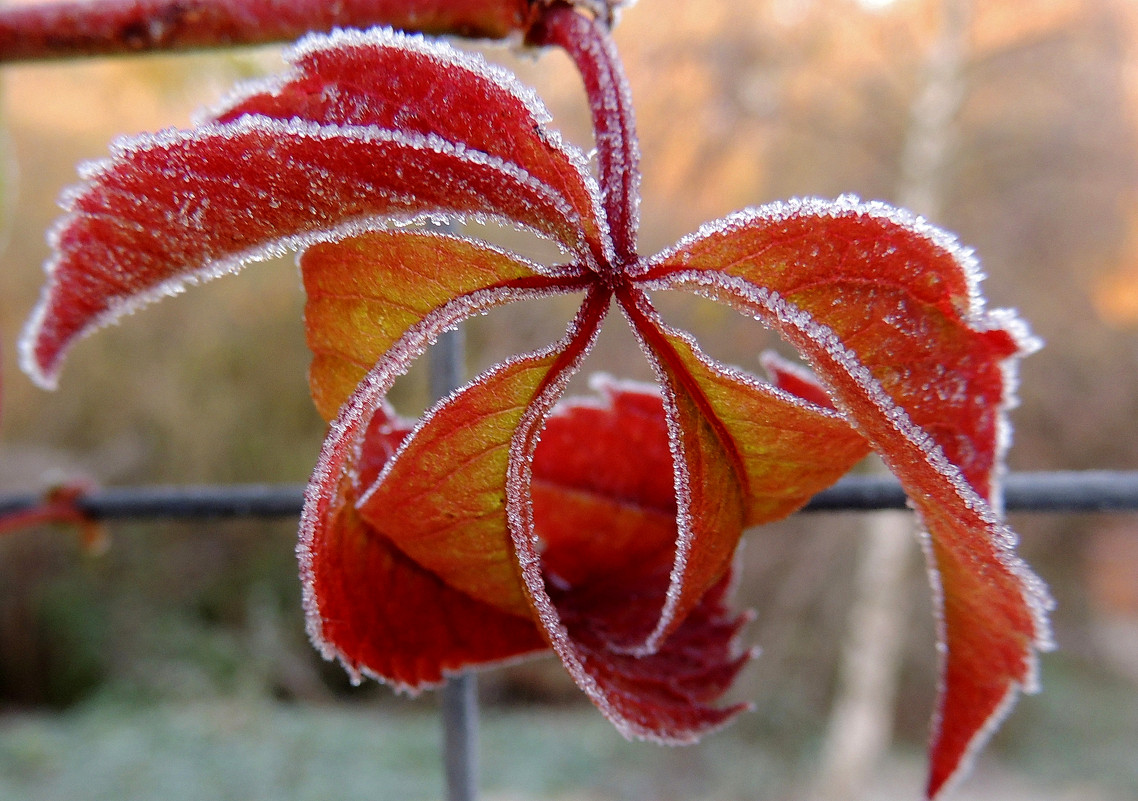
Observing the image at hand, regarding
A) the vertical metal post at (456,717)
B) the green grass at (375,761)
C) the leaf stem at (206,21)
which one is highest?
the leaf stem at (206,21)

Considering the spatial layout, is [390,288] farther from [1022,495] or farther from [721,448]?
[1022,495]

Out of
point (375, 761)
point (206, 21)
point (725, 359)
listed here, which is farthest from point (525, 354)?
point (725, 359)

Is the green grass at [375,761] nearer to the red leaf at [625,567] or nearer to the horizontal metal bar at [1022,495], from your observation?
the horizontal metal bar at [1022,495]

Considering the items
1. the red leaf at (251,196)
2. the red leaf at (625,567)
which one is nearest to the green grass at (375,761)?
the red leaf at (625,567)

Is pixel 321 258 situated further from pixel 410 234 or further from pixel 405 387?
pixel 405 387

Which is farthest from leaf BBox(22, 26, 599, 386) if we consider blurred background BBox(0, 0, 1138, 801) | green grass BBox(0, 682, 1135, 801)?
blurred background BBox(0, 0, 1138, 801)
